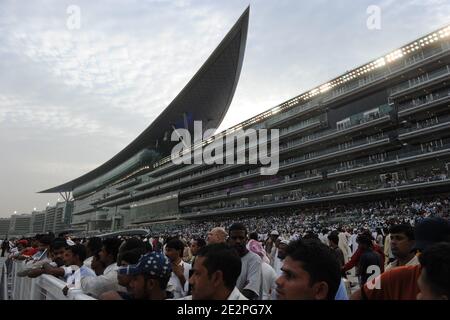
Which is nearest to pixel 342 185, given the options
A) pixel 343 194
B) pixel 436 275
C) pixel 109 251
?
pixel 343 194

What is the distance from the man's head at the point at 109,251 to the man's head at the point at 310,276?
2567 millimetres

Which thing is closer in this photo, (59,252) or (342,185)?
(59,252)

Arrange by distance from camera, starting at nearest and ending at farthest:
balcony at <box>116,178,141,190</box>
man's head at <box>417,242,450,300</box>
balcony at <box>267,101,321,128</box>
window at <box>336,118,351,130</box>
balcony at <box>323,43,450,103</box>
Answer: man's head at <box>417,242,450,300</box>
balcony at <box>323,43,450,103</box>
window at <box>336,118,351,130</box>
balcony at <box>267,101,321,128</box>
balcony at <box>116,178,141,190</box>

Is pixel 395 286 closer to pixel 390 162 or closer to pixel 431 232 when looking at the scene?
pixel 431 232

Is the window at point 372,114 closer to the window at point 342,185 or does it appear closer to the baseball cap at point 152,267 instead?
the window at point 342,185

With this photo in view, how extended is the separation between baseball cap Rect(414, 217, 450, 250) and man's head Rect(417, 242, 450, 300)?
795 millimetres

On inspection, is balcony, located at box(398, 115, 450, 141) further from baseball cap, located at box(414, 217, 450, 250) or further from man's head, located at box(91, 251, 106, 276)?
man's head, located at box(91, 251, 106, 276)

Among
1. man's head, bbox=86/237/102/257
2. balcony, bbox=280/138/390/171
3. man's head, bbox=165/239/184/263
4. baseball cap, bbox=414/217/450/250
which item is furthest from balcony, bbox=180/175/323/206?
baseball cap, bbox=414/217/450/250

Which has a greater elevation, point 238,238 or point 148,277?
point 238,238

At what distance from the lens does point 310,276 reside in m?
1.91

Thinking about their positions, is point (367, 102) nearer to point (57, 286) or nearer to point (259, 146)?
point (259, 146)

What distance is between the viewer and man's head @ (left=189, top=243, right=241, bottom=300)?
216cm

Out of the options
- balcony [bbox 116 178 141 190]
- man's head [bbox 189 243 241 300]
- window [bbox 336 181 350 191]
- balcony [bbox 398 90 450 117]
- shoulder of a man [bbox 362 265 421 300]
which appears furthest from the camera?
balcony [bbox 116 178 141 190]

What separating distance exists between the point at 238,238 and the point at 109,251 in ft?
4.76
